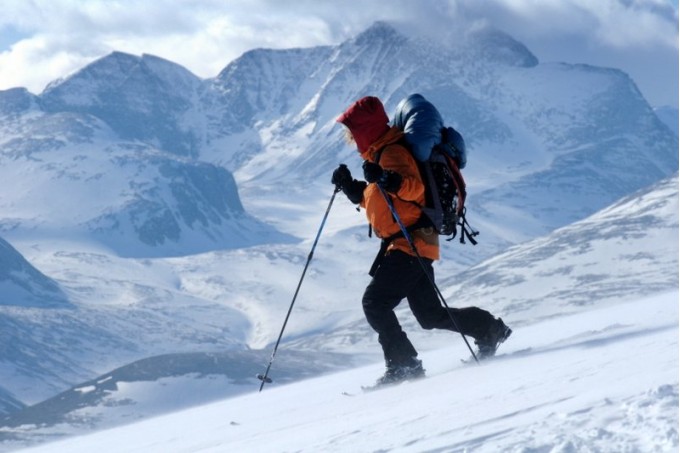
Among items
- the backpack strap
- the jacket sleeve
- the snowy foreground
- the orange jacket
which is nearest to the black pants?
the orange jacket

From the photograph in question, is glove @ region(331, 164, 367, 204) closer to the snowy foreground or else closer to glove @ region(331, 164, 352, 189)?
glove @ region(331, 164, 352, 189)

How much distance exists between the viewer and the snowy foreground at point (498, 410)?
170 inches

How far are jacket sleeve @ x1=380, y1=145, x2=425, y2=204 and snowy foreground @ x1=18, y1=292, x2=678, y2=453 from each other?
1655mm

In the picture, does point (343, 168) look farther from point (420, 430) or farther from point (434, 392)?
point (420, 430)

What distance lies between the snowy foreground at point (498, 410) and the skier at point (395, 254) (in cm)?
44

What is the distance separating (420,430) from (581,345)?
319cm

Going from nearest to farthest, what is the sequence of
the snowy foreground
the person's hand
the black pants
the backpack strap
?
the snowy foreground
the person's hand
the backpack strap
the black pants

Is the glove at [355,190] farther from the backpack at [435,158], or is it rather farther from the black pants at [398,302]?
the black pants at [398,302]

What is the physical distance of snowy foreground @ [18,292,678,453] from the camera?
431cm

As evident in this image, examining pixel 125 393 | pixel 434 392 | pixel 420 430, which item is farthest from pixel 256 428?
pixel 125 393

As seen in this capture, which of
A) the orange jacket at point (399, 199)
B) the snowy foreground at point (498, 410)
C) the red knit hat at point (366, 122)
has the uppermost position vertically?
the red knit hat at point (366, 122)

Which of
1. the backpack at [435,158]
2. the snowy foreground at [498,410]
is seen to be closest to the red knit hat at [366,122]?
the backpack at [435,158]

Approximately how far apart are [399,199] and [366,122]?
0.79m

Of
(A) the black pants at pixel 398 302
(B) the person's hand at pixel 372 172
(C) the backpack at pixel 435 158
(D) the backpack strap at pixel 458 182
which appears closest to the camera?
(B) the person's hand at pixel 372 172
